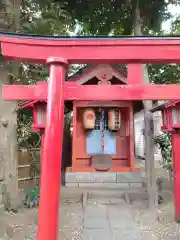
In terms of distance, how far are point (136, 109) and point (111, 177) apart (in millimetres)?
3157

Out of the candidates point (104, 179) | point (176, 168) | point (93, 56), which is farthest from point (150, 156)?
point (93, 56)

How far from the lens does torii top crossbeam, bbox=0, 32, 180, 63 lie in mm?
3797

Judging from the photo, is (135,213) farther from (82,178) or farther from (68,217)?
(82,178)

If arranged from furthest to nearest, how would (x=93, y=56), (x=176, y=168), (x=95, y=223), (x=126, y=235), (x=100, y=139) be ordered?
1. (x=100, y=139)
2. (x=176, y=168)
3. (x=95, y=223)
4. (x=126, y=235)
5. (x=93, y=56)

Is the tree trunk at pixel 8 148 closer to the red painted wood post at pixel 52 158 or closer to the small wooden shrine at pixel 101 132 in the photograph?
the red painted wood post at pixel 52 158

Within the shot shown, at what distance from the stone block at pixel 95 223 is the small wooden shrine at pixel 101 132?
3.14m

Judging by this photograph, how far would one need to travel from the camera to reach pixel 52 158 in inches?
137

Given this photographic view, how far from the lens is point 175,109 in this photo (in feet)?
19.9

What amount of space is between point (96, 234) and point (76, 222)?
0.87 metres

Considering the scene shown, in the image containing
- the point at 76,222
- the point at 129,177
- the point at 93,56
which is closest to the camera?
the point at 93,56

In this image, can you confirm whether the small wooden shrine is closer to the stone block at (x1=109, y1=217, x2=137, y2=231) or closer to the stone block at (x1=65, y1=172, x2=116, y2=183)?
the stone block at (x1=65, y1=172, x2=116, y2=183)

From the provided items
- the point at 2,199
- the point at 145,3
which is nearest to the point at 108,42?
the point at 2,199

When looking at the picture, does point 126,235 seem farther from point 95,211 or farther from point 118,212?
point 95,211

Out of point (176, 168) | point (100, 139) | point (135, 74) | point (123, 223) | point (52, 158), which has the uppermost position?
point (135, 74)
